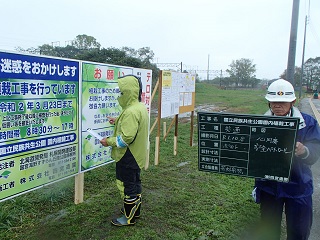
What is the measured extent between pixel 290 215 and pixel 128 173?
171 centimetres

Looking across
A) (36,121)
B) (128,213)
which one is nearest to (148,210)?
(128,213)

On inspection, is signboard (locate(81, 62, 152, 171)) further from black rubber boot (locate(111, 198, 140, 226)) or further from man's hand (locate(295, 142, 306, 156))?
man's hand (locate(295, 142, 306, 156))

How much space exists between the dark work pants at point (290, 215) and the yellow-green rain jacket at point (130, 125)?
4.60 feet

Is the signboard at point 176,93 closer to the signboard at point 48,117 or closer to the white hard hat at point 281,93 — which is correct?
the signboard at point 48,117

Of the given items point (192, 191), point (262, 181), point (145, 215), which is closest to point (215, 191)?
point (192, 191)

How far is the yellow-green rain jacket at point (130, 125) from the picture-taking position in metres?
3.25

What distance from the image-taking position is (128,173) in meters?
3.44

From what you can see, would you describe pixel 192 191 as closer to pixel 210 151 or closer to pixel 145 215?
pixel 145 215

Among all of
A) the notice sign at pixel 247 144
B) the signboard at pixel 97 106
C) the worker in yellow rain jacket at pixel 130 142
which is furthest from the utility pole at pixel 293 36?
the notice sign at pixel 247 144

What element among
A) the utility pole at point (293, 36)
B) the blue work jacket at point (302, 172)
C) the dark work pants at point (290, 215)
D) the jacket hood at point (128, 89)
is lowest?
the dark work pants at point (290, 215)

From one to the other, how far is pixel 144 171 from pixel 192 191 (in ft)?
4.00

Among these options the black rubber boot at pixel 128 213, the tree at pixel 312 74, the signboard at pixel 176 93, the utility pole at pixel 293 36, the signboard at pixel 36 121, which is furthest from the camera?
the tree at pixel 312 74

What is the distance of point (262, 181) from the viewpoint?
2750 mm

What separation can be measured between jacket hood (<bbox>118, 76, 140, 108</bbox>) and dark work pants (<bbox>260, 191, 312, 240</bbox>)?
1679 millimetres
